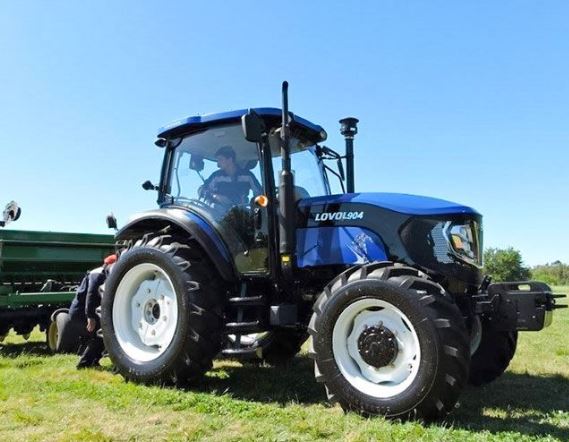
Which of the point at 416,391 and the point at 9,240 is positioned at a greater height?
the point at 9,240

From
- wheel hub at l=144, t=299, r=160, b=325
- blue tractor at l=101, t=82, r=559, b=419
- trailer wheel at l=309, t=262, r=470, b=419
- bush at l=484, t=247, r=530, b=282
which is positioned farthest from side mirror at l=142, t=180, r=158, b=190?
bush at l=484, t=247, r=530, b=282

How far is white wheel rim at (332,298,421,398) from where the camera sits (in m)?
4.18

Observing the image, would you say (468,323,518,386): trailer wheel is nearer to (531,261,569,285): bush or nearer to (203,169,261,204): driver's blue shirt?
(203,169,261,204): driver's blue shirt

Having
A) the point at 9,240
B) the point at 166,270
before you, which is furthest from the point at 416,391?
the point at 9,240

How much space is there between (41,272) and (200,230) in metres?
4.52

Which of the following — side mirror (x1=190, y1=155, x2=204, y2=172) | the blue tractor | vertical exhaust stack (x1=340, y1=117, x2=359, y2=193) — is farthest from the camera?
vertical exhaust stack (x1=340, y1=117, x2=359, y2=193)

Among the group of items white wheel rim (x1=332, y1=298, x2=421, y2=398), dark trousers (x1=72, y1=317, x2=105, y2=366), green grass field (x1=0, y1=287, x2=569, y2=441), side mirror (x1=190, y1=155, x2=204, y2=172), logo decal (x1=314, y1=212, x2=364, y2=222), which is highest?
side mirror (x1=190, y1=155, x2=204, y2=172)

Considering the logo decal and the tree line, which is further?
the tree line

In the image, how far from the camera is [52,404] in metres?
4.64

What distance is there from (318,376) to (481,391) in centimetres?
180

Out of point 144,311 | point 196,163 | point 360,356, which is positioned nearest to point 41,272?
point 144,311

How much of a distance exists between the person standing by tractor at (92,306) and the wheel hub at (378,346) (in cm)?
328

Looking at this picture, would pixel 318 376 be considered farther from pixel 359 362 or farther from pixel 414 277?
pixel 414 277

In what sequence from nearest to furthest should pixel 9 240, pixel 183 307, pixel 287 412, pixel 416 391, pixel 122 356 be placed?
Answer: pixel 416 391 → pixel 287 412 → pixel 183 307 → pixel 122 356 → pixel 9 240
